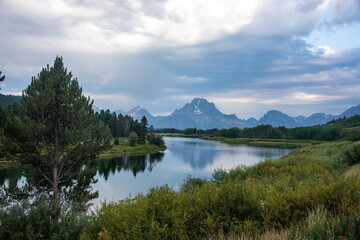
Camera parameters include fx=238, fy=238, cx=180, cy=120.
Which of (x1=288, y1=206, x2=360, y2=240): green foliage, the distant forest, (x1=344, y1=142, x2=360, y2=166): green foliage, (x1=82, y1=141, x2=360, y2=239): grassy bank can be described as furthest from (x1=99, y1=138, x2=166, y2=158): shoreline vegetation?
the distant forest

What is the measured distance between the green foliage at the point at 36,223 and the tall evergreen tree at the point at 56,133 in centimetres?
673

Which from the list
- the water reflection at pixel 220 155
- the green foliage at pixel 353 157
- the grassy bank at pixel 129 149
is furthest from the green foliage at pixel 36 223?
the grassy bank at pixel 129 149

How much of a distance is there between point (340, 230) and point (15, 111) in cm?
2047

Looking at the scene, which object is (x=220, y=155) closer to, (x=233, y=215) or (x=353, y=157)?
(x=353, y=157)

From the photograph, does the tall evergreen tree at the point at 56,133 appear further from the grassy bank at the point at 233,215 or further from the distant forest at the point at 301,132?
the distant forest at the point at 301,132

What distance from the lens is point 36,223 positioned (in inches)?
385

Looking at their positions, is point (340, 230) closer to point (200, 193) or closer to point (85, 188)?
point (200, 193)

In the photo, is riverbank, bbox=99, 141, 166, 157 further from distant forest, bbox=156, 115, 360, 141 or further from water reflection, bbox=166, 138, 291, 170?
distant forest, bbox=156, 115, 360, 141

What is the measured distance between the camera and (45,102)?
1694cm

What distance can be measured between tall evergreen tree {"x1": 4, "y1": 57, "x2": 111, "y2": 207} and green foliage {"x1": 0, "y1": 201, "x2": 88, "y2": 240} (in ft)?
22.1

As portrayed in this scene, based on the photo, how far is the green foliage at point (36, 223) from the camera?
28.3 feet

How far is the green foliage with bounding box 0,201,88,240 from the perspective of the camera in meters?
8.64

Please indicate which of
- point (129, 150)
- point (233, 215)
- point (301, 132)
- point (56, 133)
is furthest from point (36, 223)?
point (301, 132)

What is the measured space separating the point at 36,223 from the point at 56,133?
988cm
